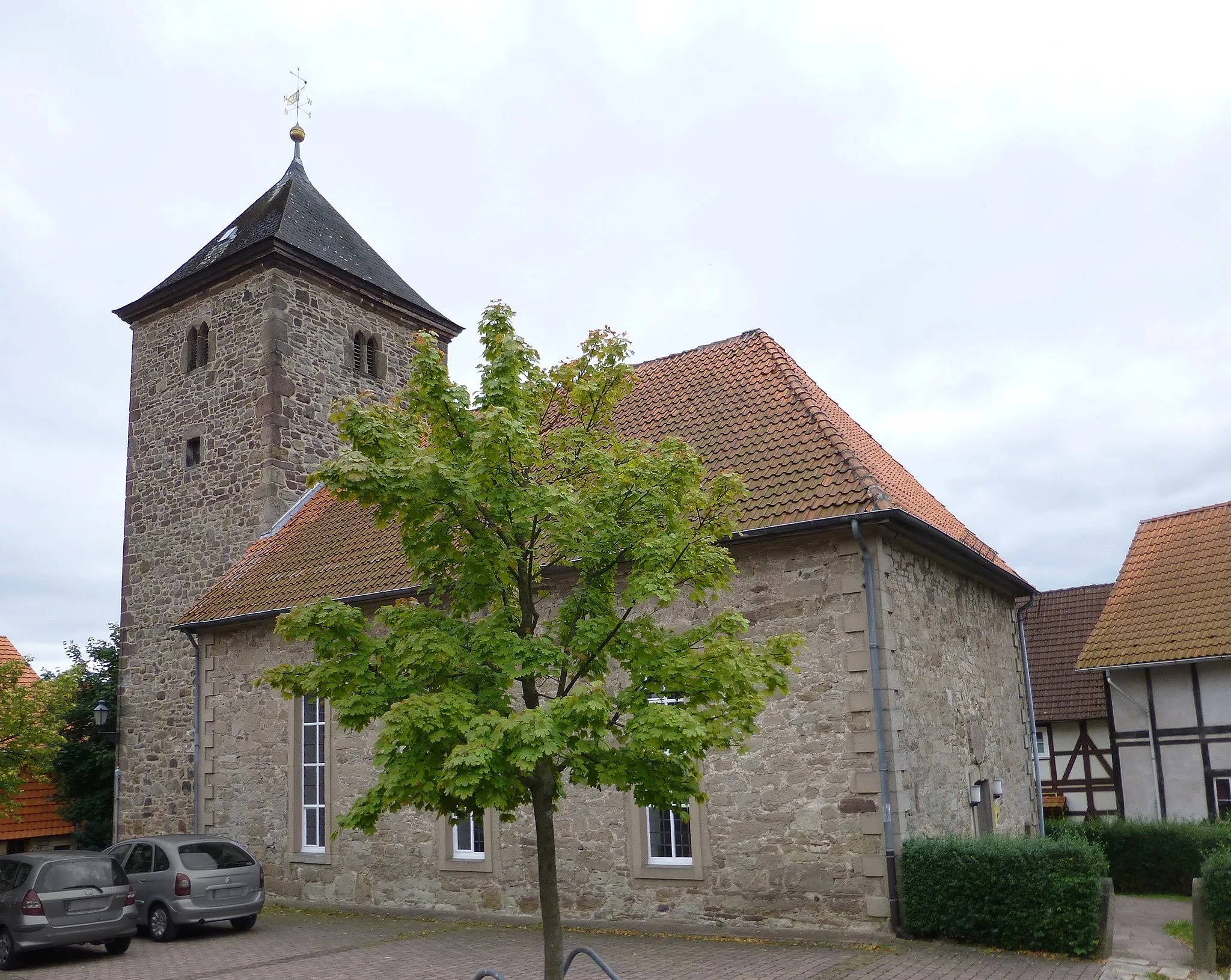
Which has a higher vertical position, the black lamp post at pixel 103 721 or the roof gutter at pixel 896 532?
the roof gutter at pixel 896 532

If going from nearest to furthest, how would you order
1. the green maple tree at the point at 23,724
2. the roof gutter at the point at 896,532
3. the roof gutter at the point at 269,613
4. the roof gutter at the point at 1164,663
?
the roof gutter at the point at 896,532, the roof gutter at the point at 269,613, the green maple tree at the point at 23,724, the roof gutter at the point at 1164,663

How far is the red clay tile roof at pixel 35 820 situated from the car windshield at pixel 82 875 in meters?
10.6

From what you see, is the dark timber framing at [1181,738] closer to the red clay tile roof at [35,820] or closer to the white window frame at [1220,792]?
the white window frame at [1220,792]

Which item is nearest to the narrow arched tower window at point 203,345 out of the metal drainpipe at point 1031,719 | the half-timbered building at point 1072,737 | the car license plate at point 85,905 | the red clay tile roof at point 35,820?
the red clay tile roof at point 35,820

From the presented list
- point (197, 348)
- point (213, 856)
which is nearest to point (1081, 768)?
point (213, 856)

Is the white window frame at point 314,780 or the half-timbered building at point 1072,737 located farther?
the half-timbered building at point 1072,737

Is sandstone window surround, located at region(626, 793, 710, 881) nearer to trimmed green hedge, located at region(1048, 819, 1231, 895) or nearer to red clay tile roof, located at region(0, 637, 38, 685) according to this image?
trimmed green hedge, located at region(1048, 819, 1231, 895)

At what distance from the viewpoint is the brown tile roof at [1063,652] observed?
80.8 feet

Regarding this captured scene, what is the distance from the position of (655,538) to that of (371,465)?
6.99 ft

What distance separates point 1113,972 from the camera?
9648 millimetres

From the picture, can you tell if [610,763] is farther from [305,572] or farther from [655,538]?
[305,572]

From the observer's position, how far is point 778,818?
465 inches

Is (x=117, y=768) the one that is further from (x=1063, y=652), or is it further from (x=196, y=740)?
(x=1063, y=652)

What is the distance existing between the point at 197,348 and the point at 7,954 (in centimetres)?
1274
